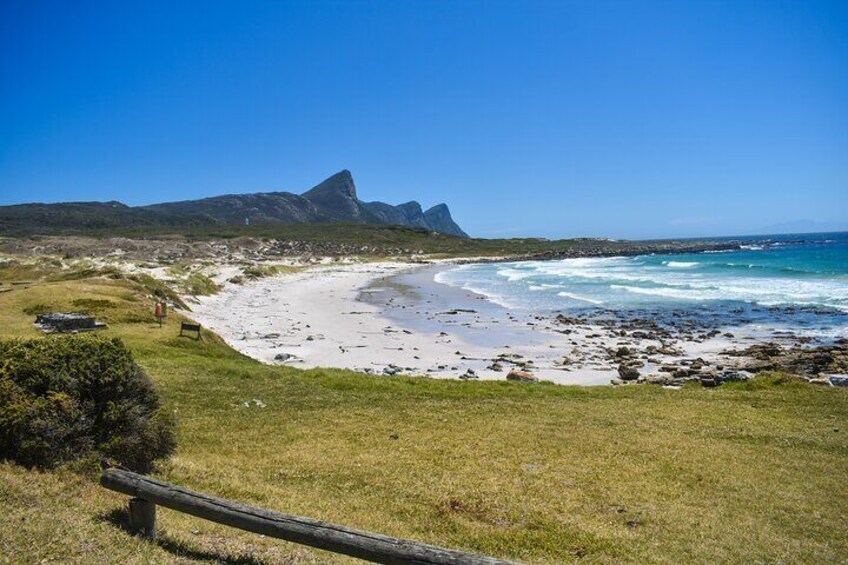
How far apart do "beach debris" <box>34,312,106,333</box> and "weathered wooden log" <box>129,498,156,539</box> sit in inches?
815

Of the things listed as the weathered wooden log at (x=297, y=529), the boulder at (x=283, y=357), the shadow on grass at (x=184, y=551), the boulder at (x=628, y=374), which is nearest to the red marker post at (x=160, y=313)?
the boulder at (x=283, y=357)

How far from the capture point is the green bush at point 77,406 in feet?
30.6

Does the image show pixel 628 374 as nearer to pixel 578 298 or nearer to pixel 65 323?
pixel 65 323

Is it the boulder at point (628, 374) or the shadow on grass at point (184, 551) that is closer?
the shadow on grass at point (184, 551)

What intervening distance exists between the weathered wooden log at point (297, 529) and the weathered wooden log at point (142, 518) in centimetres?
10

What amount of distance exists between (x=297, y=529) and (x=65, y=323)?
2354 centimetres

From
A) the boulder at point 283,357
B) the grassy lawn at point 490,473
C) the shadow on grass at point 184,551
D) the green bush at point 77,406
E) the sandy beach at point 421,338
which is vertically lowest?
the sandy beach at point 421,338

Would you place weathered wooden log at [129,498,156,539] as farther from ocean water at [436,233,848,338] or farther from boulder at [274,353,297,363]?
ocean water at [436,233,848,338]

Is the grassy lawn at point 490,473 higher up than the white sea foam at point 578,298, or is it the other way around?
the grassy lawn at point 490,473

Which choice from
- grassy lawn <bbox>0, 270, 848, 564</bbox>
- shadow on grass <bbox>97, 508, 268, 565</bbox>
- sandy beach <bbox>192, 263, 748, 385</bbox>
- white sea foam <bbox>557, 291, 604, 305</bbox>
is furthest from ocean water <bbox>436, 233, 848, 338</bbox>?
shadow on grass <bbox>97, 508, 268, 565</bbox>

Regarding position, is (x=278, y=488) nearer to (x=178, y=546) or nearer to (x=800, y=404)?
(x=178, y=546)

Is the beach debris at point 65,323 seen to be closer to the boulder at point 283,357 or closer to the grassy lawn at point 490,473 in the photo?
the grassy lawn at point 490,473

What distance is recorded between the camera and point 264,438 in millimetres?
14375

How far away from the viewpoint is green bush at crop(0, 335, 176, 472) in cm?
932
